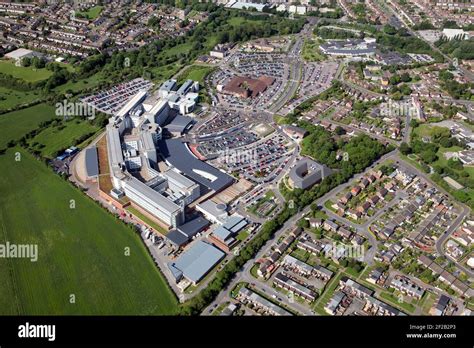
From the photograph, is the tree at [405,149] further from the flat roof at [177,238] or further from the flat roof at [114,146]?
the flat roof at [114,146]

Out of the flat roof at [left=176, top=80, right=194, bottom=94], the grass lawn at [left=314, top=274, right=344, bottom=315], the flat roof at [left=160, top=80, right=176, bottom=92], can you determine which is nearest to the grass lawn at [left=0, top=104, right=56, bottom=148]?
the flat roof at [left=160, top=80, right=176, bottom=92]

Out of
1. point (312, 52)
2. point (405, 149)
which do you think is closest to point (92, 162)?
point (405, 149)

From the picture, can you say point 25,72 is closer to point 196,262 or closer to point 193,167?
point 193,167

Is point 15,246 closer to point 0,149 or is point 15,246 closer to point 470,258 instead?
point 0,149

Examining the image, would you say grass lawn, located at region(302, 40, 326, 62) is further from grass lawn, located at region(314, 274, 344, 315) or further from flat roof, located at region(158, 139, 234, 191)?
grass lawn, located at region(314, 274, 344, 315)

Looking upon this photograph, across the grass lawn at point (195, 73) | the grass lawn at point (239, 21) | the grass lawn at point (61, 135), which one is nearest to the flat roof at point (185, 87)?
the grass lawn at point (195, 73)
